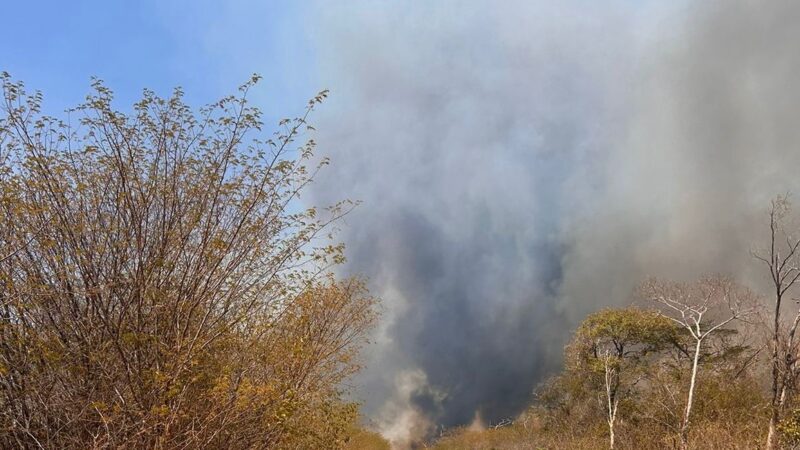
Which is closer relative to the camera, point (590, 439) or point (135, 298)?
point (135, 298)

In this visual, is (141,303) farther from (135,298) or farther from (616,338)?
(616,338)

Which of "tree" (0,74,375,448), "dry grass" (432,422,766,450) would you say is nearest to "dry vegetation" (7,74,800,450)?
"tree" (0,74,375,448)

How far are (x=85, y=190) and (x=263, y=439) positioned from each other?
14.4 ft

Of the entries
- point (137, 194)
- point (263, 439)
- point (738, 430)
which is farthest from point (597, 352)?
point (137, 194)

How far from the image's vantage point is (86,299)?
23.6 ft

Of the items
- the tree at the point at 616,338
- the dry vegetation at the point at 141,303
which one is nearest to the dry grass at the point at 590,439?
the tree at the point at 616,338

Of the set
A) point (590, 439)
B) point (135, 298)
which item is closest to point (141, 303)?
point (135, 298)

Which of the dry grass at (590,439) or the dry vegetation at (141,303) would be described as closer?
the dry vegetation at (141,303)

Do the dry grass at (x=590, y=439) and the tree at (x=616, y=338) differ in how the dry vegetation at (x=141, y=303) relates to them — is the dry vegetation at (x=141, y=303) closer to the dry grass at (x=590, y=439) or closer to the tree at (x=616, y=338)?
the dry grass at (x=590, y=439)

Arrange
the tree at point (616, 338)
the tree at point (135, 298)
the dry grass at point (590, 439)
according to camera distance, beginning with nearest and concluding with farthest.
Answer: the tree at point (135, 298) < the dry grass at point (590, 439) < the tree at point (616, 338)

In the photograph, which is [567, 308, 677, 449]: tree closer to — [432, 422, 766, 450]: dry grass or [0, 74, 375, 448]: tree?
[432, 422, 766, 450]: dry grass

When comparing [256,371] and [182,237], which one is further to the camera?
[256,371]

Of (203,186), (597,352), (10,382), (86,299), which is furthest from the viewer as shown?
(597,352)

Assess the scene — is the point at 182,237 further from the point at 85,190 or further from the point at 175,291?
the point at 85,190
